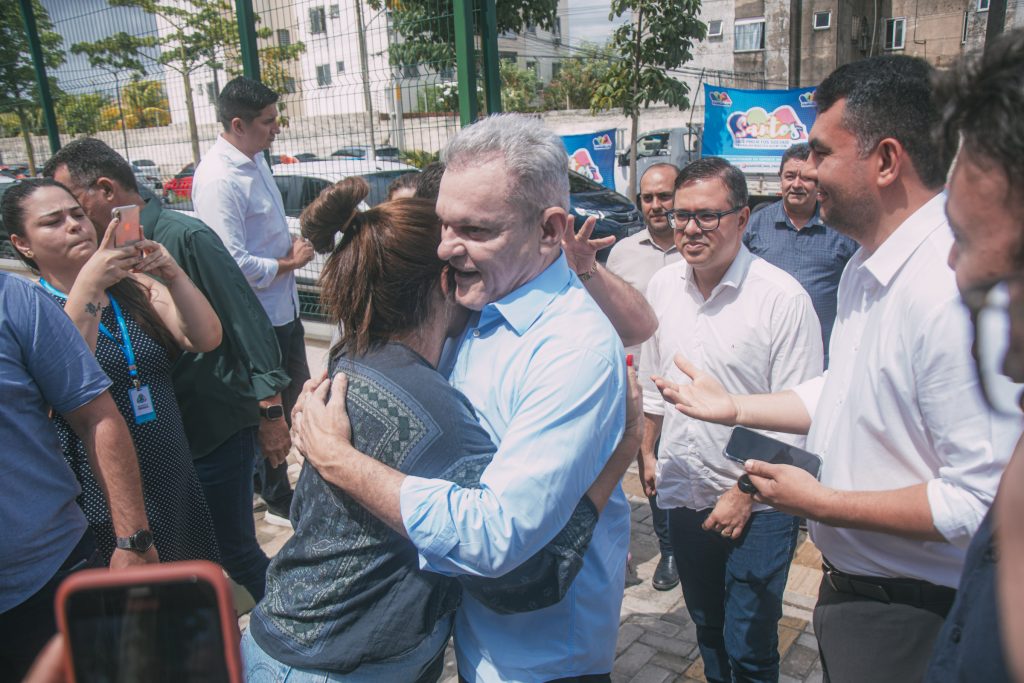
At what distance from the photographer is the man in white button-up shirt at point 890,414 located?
4.68 ft

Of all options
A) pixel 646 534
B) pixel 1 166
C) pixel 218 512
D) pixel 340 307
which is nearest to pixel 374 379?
pixel 340 307

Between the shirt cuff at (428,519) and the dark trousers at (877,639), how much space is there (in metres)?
1.05

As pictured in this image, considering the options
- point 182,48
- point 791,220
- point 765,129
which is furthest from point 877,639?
point 765,129

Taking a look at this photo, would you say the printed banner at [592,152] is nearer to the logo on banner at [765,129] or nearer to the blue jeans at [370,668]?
the logo on banner at [765,129]

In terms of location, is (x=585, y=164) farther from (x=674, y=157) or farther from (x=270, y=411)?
(x=270, y=411)

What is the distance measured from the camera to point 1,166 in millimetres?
8328

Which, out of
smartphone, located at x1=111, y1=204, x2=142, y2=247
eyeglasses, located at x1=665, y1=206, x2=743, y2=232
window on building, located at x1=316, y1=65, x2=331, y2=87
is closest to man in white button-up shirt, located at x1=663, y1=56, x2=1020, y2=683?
eyeglasses, located at x1=665, y1=206, x2=743, y2=232

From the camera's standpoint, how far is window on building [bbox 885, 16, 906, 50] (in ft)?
83.6

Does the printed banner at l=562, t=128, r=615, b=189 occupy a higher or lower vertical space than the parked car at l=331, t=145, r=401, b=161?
lower

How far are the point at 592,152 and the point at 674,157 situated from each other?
21.9 feet

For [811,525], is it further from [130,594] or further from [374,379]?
[130,594]

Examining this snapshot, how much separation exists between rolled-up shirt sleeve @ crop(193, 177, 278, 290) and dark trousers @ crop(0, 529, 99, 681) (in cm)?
225

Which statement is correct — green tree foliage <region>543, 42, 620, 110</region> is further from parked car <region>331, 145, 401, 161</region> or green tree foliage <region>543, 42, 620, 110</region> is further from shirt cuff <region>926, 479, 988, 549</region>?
shirt cuff <region>926, 479, 988, 549</region>

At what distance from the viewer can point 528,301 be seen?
4.99ft
